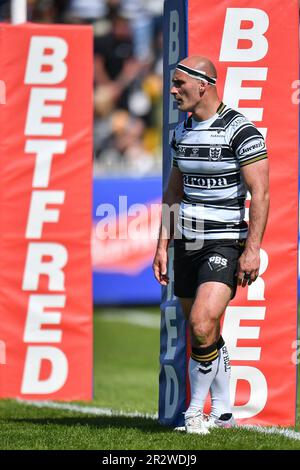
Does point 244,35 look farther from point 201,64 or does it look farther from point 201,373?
point 201,373

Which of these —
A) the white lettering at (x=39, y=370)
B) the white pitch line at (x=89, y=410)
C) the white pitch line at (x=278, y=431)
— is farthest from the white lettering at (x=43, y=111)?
the white pitch line at (x=278, y=431)

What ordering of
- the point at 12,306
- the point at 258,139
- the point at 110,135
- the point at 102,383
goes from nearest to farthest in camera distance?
1. the point at 258,139
2. the point at 12,306
3. the point at 102,383
4. the point at 110,135

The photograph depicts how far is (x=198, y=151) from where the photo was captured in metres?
7.09

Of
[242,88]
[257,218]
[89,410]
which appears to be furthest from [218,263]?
[89,410]

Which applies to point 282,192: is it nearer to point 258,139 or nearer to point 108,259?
point 258,139

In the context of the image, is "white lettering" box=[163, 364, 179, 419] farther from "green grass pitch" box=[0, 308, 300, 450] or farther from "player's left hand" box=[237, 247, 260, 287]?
"player's left hand" box=[237, 247, 260, 287]

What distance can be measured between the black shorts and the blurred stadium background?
0.98 m

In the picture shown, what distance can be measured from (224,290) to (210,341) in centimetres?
38

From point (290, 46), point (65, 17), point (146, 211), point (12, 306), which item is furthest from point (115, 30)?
point (290, 46)

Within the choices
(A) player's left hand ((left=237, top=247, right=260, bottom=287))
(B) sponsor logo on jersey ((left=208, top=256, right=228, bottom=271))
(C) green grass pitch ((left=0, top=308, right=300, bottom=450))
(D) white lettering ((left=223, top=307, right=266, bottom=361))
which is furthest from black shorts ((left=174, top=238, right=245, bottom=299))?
(C) green grass pitch ((left=0, top=308, right=300, bottom=450))

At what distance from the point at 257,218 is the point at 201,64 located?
1.08 metres

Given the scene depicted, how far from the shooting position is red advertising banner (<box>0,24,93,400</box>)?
955 cm

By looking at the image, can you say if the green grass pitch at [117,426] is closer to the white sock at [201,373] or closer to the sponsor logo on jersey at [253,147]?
the white sock at [201,373]

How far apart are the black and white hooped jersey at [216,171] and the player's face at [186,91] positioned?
142mm
